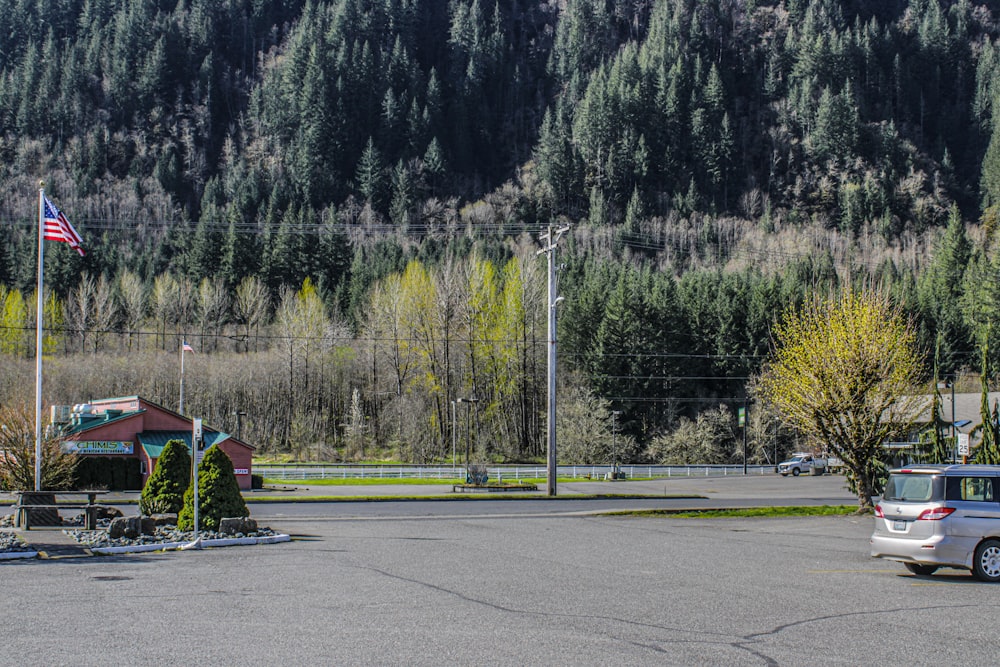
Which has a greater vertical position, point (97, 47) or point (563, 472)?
point (97, 47)

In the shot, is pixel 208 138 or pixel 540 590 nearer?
pixel 540 590

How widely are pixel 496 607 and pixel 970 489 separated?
8.28 m

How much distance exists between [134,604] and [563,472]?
5144cm

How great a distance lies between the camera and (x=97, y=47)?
174 metres

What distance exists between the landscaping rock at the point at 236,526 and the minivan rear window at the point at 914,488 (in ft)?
42.7

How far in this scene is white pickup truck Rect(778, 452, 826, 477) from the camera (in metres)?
65.6

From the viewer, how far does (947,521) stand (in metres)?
15.2

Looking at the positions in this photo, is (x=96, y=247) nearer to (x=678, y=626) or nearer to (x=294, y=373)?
(x=294, y=373)

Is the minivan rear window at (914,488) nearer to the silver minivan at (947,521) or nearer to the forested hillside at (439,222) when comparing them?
the silver minivan at (947,521)

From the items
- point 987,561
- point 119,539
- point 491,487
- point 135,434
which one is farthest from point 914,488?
point 135,434

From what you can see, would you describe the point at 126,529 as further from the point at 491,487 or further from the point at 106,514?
the point at 491,487

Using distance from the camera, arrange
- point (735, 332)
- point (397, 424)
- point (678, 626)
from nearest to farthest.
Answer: point (678, 626)
point (397, 424)
point (735, 332)

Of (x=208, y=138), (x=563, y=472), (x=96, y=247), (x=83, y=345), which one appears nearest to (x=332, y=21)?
(x=208, y=138)

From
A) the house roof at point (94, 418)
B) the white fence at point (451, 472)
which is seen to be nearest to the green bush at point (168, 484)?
the house roof at point (94, 418)
